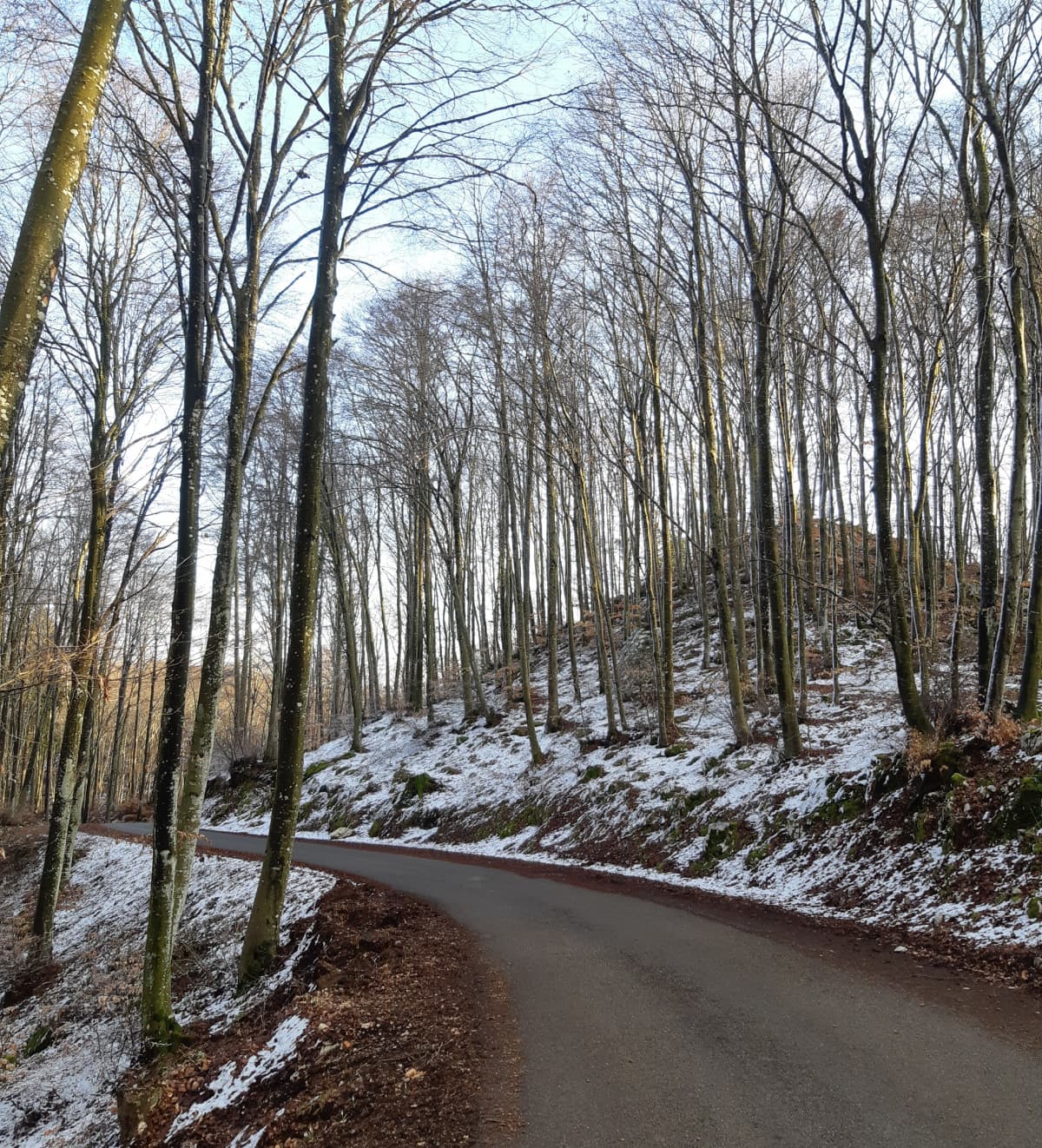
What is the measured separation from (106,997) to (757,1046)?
7911 mm

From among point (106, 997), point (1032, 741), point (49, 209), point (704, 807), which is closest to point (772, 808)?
point (704, 807)

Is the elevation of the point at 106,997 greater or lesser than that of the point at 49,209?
lesser

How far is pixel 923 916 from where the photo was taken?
245 inches

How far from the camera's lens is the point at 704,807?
1093 centimetres

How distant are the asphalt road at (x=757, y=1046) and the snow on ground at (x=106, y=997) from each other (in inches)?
90.0

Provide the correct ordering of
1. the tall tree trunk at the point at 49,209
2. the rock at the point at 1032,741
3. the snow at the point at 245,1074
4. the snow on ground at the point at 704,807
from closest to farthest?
the tall tree trunk at the point at 49,209 → the snow at the point at 245,1074 → the snow on ground at the point at 704,807 → the rock at the point at 1032,741

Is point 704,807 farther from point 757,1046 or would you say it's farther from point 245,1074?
point 245,1074

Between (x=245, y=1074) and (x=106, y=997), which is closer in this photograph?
(x=245, y=1074)

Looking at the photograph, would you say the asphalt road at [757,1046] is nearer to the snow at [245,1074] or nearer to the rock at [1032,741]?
the snow at [245,1074]

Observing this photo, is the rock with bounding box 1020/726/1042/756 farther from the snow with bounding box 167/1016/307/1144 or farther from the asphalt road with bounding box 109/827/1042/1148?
the snow with bounding box 167/1016/307/1144

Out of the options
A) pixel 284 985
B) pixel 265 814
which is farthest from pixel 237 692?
pixel 284 985

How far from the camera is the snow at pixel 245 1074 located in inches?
192

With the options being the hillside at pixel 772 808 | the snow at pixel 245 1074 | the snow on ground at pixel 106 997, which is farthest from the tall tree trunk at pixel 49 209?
the hillside at pixel 772 808

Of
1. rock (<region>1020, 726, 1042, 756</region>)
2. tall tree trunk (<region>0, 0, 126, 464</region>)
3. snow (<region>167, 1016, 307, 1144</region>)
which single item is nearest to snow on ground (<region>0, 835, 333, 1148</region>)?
snow (<region>167, 1016, 307, 1144</region>)
